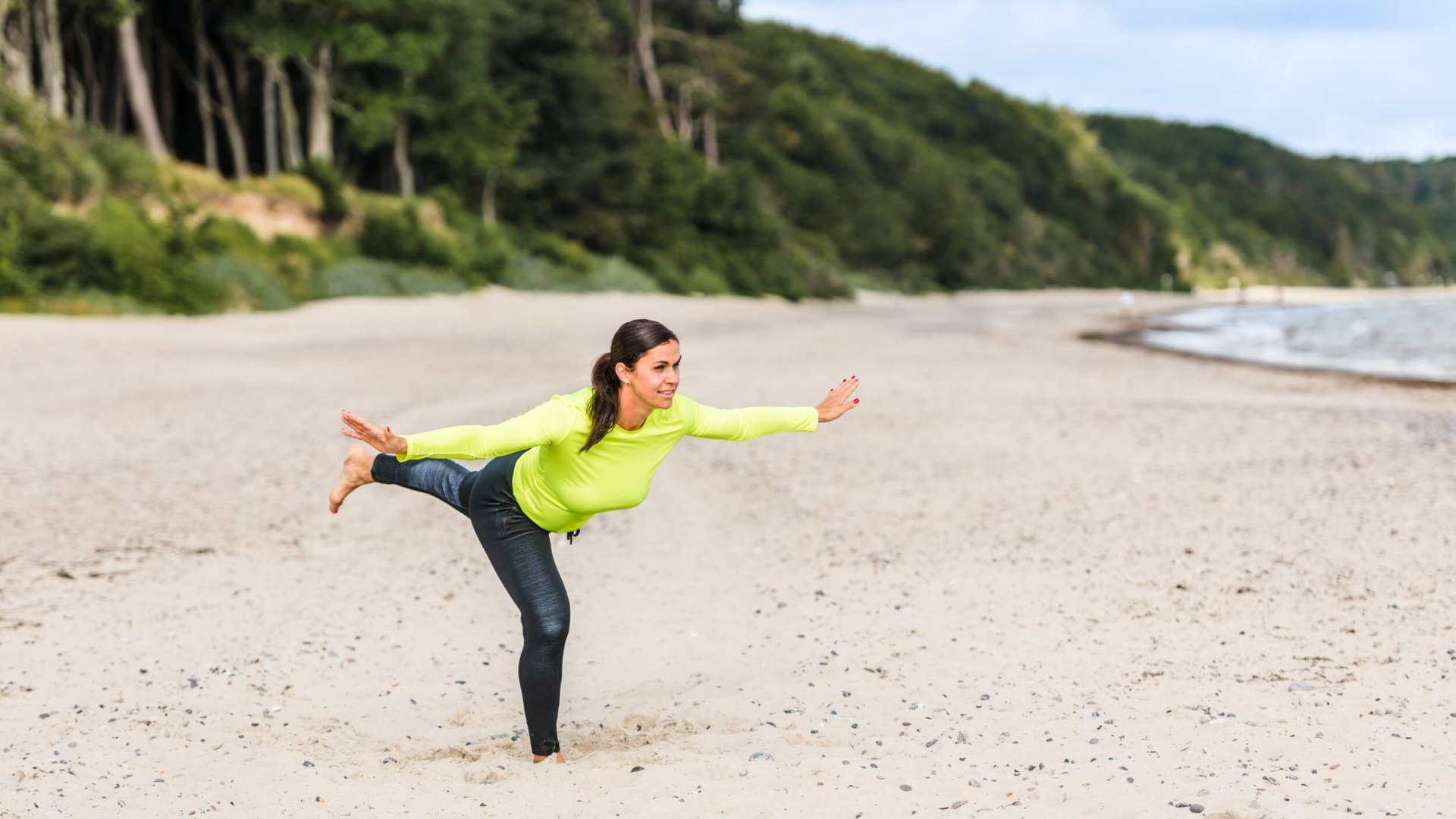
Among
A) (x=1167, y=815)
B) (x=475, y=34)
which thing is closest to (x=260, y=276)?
(x=475, y=34)

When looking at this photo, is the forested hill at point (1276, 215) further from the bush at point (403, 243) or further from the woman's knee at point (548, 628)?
the woman's knee at point (548, 628)

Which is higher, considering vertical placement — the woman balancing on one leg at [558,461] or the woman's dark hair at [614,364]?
the woman's dark hair at [614,364]

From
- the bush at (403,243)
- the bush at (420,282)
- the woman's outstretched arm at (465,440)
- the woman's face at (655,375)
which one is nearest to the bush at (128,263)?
the bush at (420,282)

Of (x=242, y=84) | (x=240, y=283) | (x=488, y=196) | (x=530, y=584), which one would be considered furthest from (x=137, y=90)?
(x=530, y=584)

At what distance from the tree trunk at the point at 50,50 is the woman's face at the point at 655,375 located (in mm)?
27318

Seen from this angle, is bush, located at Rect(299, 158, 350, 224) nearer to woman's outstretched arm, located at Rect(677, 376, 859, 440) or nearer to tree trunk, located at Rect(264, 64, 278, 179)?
tree trunk, located at Rect(264, 64, 278, 179)

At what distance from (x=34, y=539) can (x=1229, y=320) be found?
1901 inches

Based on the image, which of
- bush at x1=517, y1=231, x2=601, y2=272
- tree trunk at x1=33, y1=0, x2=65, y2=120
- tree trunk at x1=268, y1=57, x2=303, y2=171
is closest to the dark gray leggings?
tree trunk at x1=33, y1=0, x2=65, y2=120

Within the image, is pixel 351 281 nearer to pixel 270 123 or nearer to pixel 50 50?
pixel 50 50

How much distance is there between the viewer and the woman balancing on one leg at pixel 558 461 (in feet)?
13.5

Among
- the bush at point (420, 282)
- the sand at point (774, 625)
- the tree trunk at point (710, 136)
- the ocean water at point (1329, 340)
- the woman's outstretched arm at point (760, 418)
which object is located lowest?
the ocean water at point (1329, 340)

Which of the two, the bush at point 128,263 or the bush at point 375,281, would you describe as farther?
the bush at point 375,281

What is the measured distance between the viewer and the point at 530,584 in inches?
176

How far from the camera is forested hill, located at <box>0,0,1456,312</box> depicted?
23.8 meters
